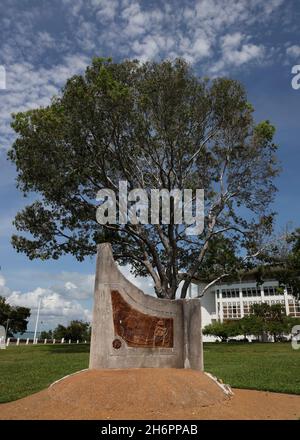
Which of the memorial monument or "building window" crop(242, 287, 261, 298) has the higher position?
"building window" crop(242, 287, 261, 298)

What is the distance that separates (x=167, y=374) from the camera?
9219 millimetres

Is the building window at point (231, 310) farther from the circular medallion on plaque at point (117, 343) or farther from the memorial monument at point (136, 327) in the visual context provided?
the circular medallion on plaque at point (117, 343)

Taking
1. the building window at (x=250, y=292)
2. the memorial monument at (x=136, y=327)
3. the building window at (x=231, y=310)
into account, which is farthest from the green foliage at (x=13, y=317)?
the memorial monument at (x=136, y=327)

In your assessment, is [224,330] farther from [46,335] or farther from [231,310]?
→ [46,335]

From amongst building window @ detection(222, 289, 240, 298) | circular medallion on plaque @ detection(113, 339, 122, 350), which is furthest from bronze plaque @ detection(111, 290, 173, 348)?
building window @ detection(222, 289, 240, 298)

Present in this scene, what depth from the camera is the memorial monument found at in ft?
33.3

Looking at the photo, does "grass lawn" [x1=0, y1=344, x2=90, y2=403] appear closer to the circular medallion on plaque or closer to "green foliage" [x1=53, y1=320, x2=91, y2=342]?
the circular medallion on plaque

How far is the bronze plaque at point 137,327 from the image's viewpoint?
10.3 m

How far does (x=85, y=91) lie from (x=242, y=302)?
52.0 m

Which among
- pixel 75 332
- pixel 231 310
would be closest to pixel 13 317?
pixel 75 332

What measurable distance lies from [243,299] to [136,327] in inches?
2261

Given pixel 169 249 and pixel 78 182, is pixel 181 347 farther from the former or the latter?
pixel 78 182

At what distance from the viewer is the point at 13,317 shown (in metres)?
54.8

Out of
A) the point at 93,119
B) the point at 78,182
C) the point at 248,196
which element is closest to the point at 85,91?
the point at 93,119
